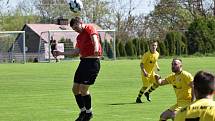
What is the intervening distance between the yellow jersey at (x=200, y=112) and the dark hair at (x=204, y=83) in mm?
84

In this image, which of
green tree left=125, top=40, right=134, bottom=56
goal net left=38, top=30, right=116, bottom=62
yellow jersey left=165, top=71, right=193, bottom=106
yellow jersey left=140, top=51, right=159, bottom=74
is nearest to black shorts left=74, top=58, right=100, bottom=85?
yellow jersey left=165, top=71, right=193, bottom=106

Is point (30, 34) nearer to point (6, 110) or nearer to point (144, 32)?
point (144, 32)

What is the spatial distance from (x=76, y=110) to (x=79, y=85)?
381 cm

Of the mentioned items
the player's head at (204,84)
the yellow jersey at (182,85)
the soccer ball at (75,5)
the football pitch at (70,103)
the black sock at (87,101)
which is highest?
the soccer ball at (75,5)

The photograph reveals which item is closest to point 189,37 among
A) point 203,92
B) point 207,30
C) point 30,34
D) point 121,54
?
point 207,30

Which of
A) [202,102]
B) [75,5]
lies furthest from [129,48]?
[202,102]

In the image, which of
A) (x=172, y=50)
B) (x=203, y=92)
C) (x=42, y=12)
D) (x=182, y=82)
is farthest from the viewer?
(x=42, y=12)

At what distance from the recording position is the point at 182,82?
11.7m

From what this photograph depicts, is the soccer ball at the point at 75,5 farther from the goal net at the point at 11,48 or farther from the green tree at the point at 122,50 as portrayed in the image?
the green tree at the point at 122,50

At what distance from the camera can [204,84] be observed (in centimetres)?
554

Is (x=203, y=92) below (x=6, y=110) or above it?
above

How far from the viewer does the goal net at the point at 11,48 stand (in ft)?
200

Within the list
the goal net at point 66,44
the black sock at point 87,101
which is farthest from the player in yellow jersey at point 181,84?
the goal net at point 66,44

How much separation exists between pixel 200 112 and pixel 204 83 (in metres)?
0.26
